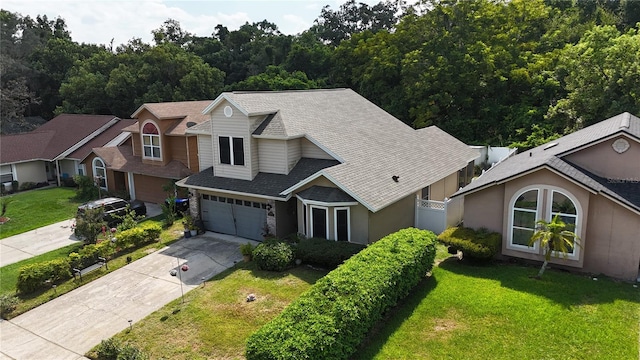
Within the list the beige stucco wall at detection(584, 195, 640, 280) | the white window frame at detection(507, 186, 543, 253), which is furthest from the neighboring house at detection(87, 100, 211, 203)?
the beige stucco wall at detection(584, 195, 640, 280)

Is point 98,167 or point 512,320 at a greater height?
point 98,167

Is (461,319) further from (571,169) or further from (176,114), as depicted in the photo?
(176,114)

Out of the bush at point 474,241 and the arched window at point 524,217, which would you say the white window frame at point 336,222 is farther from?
the arched window at point 524,217

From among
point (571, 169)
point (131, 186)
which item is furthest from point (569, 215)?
point (131, 186)

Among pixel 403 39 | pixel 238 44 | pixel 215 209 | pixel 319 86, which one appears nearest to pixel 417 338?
pixel 215 209

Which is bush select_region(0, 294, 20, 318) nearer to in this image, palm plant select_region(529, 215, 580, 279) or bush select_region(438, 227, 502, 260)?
bush select_region(438, 227, 502, 260)

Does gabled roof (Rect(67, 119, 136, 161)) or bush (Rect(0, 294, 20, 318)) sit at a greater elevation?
gabled roof (Rect(67, 119, 136, 161))

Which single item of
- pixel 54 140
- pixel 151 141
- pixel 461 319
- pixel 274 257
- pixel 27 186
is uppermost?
pixel 151 141
